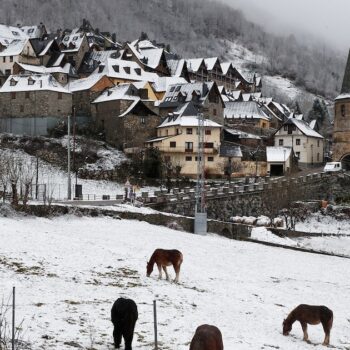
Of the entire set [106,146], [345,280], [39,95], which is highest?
[39,95]

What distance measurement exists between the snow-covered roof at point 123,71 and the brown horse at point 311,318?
71.0 m

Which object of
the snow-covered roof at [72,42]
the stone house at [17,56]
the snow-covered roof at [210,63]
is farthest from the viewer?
the snow-covered roof at [210,63]

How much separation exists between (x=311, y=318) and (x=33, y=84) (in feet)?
207

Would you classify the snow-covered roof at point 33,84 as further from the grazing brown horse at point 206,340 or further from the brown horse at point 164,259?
the grazing brown horse at point 206,340

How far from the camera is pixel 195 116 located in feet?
241

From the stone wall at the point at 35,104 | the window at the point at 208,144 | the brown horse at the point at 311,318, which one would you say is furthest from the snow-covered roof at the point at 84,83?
the brown horse at the point at 311,318

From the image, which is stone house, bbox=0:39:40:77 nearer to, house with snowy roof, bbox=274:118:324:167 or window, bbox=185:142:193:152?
window, bbox=185:142:193:152

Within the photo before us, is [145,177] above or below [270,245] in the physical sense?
above

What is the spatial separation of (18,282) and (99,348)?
557 centimetres

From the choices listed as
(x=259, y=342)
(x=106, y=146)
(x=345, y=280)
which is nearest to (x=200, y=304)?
(x=259, y=342)

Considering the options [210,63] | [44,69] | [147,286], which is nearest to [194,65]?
[210,63]

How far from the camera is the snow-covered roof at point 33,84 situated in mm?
73062

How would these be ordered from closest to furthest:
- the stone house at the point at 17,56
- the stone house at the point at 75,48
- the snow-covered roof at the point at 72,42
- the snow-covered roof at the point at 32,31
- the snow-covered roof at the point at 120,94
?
the snow-covered roof at the point at 120,94 → the stone house at the point at 17,56 → the stone house at the point at 75,48 → the snow-covered roof at the point at 72,42 → the snow-covered roof at the point at 32,31

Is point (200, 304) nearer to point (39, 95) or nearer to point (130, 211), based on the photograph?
point (130, 211)
